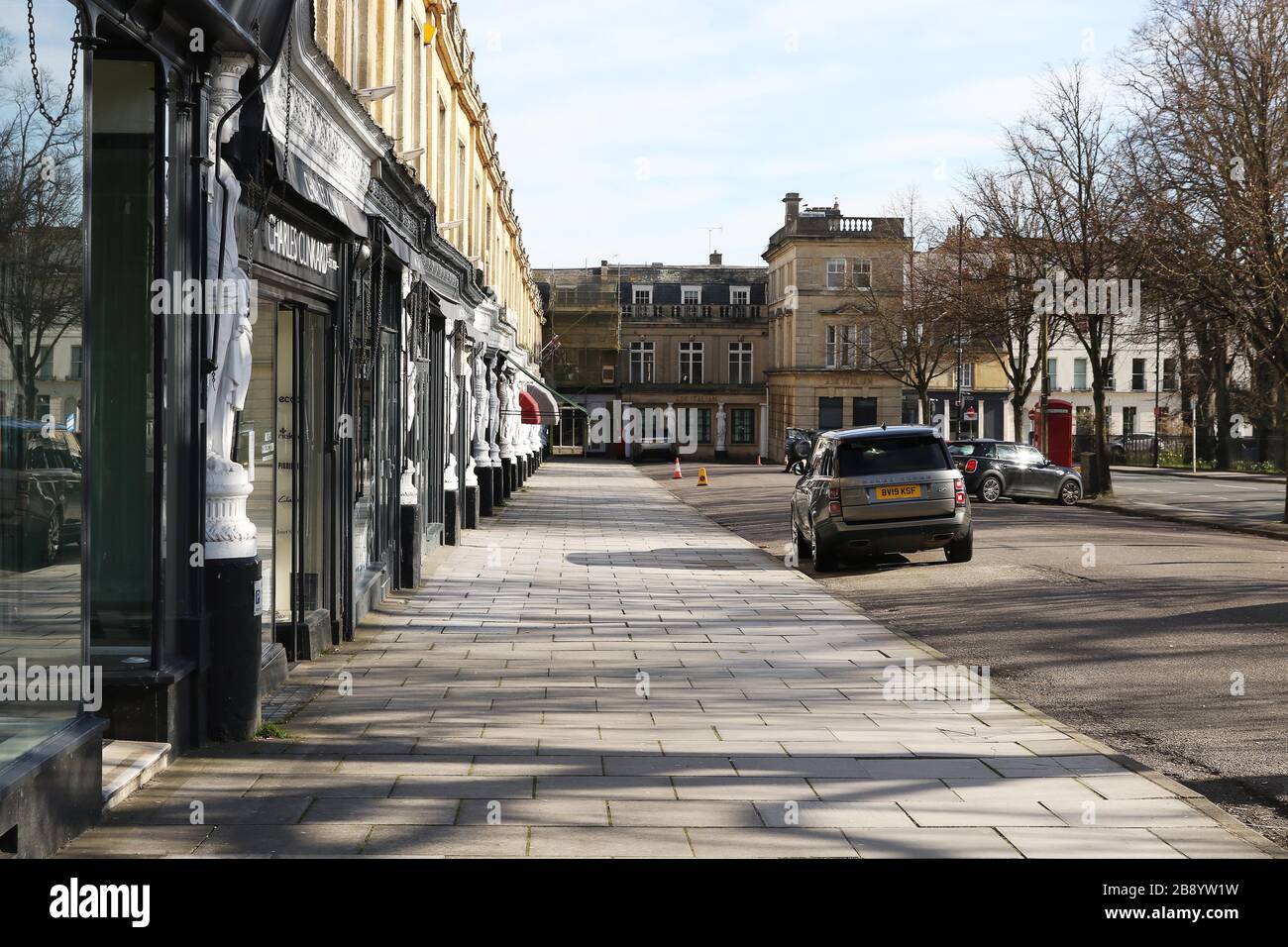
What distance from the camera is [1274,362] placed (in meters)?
25.5

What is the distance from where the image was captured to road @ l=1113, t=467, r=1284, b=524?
3098 centimetres

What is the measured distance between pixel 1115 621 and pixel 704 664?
174 inches

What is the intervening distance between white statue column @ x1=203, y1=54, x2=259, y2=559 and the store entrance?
43.3 inches

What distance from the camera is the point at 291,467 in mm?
10203

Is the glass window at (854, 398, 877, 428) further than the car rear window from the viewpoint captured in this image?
Yes

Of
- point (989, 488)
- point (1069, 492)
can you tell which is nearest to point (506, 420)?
point (989, 488)

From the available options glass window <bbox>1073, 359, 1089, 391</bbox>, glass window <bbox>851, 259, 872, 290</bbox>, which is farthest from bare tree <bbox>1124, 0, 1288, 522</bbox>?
glass window <bbox>1073, 359, 1089, 391</bbox>

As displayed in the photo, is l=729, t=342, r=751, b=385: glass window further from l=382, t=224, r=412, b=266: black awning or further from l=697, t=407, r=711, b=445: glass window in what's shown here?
l=382, t=224, r=412, b=266: black awning

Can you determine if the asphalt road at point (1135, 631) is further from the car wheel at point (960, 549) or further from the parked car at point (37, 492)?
the parked car at point (37, 492)

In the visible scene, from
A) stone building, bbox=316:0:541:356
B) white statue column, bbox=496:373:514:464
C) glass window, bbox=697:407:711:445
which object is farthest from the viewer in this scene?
glass window, bbox=697:407:711:445

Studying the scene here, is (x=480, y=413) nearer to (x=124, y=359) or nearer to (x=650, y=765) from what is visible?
(x=124, y=359)

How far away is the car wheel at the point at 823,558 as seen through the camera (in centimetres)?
1747

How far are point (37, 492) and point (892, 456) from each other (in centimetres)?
1273

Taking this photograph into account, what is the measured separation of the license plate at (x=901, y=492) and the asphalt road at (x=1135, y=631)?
968 mm
